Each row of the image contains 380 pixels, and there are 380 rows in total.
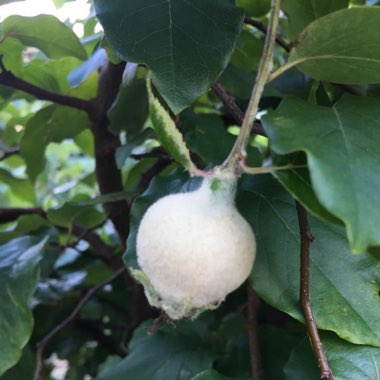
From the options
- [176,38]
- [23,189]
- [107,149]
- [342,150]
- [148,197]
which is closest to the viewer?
[342,150]

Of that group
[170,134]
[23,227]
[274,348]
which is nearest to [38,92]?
[23,227]

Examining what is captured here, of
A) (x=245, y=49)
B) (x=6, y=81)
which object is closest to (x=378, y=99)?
(x=245, y=49)

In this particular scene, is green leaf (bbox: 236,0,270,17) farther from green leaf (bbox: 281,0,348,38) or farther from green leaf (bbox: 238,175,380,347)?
green leaf (bbox: 238,175,380,347)

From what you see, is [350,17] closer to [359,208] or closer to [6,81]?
[359,208]

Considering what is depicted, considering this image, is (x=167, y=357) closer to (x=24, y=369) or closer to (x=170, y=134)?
(x=24, y=369)

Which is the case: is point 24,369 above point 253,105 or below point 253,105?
below
